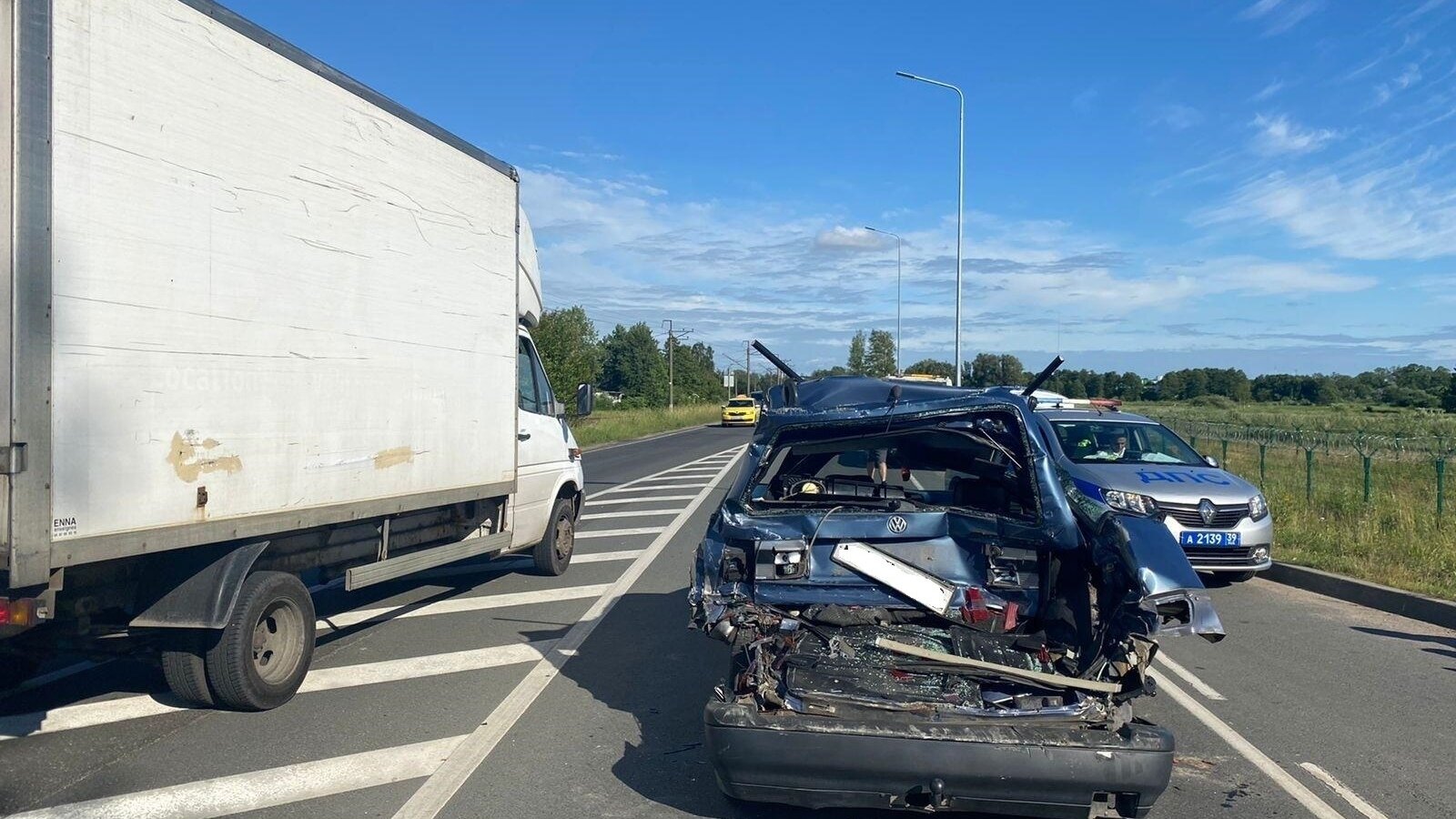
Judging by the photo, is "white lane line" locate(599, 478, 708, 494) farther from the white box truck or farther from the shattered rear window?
the shattered rear window

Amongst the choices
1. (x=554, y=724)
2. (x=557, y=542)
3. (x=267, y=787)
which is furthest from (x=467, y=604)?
(x=267, y=787)

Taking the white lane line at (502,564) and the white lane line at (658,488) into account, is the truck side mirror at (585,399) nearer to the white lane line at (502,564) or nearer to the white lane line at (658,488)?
the white lane line at (502,564)

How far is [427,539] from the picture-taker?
811 cm

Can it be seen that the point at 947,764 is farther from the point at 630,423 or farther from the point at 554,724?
the point at 630,423

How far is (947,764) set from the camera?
3.84 m

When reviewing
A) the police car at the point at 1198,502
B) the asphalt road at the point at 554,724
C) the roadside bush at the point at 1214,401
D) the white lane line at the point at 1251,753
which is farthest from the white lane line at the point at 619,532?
the roadside bush at the point at 1214,401

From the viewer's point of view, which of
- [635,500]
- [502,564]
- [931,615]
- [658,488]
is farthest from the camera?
[658,488]

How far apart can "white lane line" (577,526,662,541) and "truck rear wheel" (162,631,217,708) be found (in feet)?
24.2

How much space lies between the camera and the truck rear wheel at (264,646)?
576 cm

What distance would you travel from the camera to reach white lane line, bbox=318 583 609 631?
8461 mm

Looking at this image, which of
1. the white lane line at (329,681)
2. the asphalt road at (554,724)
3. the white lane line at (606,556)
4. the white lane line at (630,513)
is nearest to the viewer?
the asphalt road at (554,724)

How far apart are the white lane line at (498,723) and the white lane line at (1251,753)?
149 inches

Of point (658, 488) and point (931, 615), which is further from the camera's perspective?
point (658, 488)

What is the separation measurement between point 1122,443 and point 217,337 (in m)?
9.74
